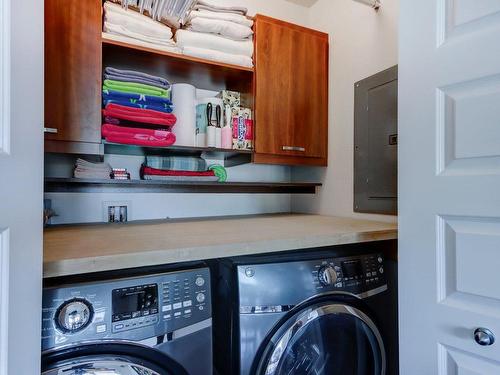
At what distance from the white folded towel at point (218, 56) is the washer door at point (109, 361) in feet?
4.17

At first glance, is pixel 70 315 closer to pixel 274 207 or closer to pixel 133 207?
pixel 133 207

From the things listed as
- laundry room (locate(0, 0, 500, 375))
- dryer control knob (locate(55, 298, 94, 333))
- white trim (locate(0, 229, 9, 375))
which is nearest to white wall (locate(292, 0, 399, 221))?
laundry room (locate(0, 0, 500, 375))

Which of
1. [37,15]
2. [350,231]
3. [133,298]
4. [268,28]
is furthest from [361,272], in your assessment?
[268,28]

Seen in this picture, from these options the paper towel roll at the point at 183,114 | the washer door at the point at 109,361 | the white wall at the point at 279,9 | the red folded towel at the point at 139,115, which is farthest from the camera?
the white wall at the point at 279,9

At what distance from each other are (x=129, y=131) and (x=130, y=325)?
2.78 ft

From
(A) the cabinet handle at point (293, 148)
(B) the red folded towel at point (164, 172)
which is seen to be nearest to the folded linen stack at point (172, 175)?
(B) the red folded towel at point (164, 172)

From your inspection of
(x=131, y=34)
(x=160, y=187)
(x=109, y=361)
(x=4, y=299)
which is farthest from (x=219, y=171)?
(x=4, y=299)

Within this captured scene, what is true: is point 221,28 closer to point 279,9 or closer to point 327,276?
point 279,9

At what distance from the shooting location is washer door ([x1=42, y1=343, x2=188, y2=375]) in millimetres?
691

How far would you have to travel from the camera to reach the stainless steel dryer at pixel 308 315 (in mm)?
937

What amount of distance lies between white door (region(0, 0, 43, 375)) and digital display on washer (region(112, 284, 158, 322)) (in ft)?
0.61

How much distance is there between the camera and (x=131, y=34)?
1.33 metres

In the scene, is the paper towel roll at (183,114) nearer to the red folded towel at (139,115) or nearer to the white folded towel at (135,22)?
the red folded towel at (139,115)

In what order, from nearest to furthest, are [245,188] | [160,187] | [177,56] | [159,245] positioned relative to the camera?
[159,245] → [177,56] → [160,187] → [245,188]
